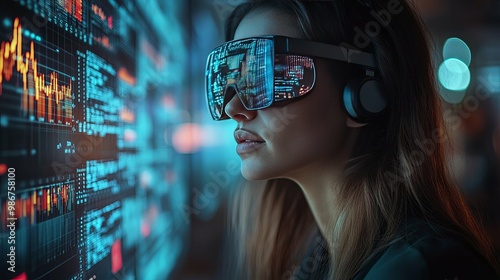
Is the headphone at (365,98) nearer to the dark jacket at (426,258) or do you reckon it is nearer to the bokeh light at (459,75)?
the dark jacket at (426,258)

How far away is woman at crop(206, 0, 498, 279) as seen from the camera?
0.86 meters

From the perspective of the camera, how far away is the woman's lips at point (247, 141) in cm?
92

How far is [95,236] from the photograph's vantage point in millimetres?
720

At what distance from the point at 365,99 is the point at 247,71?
0.78 ft

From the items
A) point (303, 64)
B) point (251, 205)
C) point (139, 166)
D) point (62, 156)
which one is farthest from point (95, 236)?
point (251, 205)

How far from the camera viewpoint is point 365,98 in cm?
88

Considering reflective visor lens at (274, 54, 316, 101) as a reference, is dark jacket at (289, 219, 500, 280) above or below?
below

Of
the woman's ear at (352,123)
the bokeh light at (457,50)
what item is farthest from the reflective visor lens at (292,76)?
the bokeh light at (457,50)

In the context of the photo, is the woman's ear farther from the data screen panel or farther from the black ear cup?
the data screen panel

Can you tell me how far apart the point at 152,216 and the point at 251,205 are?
283 mm

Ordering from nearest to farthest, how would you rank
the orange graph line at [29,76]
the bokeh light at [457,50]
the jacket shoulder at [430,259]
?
the orange graph line at [29,76], the jacket shoulder at [430,259], the bokeh light at [457,50]

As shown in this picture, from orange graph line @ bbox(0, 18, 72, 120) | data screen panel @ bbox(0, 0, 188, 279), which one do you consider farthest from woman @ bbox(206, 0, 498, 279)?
orange graph line @ bbox(0, 18, 72, 120)

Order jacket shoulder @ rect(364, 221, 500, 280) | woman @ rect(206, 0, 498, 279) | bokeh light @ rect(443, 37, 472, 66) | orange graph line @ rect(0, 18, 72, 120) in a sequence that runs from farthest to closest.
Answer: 1. bokeh light @ rect(443, 37, 472, 66)
2. woman @ rect(206, 0, 498, 279)
3. jacket shoulder @ rect(364, 221, 500, 280)
4. orange graph line @ rect(0, 18, 72, 120)

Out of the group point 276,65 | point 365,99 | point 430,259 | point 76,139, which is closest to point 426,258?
point 430,259
